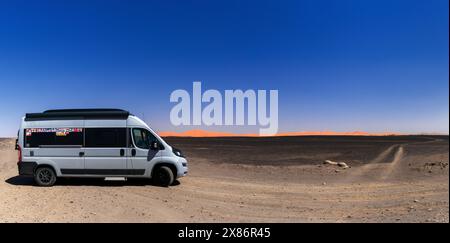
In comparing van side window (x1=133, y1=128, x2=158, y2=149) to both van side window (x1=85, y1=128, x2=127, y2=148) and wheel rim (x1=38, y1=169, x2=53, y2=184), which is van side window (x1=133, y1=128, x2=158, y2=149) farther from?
wheel rim (x1=38, y1=169, x2=53, y2=184)

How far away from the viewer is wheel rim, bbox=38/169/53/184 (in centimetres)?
Answer: 1488

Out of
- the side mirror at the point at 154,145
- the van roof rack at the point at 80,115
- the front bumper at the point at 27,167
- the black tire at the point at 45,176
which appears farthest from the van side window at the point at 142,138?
the front bumper at the point at 27,167

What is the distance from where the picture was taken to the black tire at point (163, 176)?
1482 centimetres

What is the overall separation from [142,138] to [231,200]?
4.31 metres

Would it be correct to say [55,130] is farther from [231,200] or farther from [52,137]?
[231,200]

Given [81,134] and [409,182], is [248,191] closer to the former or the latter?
[81,134]

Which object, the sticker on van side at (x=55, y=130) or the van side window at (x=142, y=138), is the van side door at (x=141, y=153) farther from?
the sticker on van side at (x=55, y=130)

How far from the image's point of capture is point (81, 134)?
15.0 meters

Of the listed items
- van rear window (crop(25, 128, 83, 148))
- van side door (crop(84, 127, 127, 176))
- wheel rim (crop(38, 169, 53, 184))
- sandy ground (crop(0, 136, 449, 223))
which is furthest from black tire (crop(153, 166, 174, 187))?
wheel rim (crop(38, 169, 53, 184))

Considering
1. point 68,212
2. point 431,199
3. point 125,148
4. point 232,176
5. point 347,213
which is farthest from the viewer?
point 232,176

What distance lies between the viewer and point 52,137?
15.0 meters

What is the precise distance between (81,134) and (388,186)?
13.2m

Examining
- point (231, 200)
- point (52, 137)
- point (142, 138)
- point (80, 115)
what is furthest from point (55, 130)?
point (231, 200)
